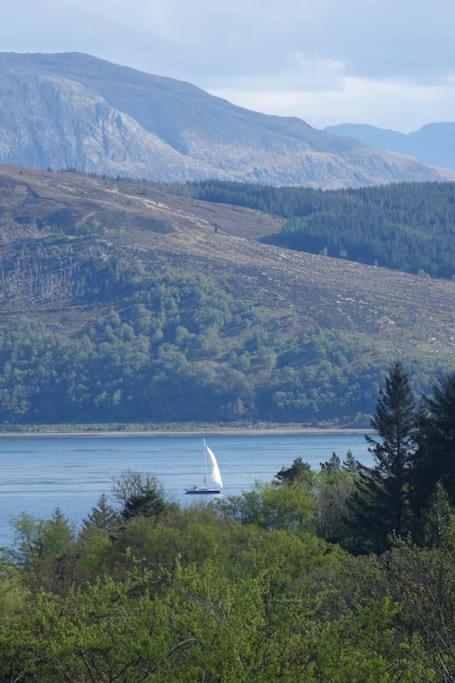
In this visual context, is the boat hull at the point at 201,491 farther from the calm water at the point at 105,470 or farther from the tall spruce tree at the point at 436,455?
the tall spruce tree at the point at 436,455

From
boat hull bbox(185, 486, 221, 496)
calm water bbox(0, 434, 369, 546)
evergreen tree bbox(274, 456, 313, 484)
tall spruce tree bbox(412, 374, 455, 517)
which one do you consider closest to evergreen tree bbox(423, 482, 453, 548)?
tall spruce tree bbox(412, 374, 455, 517)

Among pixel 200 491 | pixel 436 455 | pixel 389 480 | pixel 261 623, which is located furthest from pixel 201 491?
pixel 261 623

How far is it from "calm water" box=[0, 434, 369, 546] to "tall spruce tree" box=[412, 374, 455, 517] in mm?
36523

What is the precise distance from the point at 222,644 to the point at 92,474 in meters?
125

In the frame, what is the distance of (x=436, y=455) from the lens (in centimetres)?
5491

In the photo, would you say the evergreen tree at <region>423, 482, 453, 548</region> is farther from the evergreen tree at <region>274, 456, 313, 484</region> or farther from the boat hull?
the boat hull

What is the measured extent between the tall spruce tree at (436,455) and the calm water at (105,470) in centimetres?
3652

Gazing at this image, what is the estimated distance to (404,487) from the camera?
2259 inches

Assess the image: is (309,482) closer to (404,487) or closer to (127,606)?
(404,487)

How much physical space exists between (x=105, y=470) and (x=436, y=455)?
10137cm

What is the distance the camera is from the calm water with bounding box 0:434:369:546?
387ft

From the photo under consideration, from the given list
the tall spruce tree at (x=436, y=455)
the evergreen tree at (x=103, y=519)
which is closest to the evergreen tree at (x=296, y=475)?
the evergreen tree at (x=103, y=519)

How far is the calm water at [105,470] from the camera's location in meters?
118

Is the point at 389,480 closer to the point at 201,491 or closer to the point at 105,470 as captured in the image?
the point at 201,491
